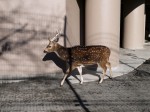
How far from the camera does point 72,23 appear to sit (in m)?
13.2

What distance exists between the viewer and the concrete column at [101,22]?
12.3 meters

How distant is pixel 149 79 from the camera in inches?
Answer: 444

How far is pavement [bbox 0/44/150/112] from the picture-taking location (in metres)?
8.23

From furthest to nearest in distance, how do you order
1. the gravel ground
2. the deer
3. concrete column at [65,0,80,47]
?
concrete column at [65,0,80,47], the deer, the gravel ground

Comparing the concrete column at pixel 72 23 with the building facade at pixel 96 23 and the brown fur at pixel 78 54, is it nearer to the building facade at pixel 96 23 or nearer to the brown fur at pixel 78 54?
the building facade at pixel 96 23

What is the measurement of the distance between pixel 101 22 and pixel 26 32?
2800mm

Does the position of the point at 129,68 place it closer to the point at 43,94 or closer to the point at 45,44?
the point at 45,44

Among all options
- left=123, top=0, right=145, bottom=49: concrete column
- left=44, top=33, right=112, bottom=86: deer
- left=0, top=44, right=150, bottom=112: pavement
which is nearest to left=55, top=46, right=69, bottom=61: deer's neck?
left=44, top=33, right=112, bottom=86: deer

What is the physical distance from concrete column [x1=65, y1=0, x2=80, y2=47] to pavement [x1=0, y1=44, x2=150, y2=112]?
5.22 feet

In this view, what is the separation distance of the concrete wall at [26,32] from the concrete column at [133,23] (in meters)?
8.20

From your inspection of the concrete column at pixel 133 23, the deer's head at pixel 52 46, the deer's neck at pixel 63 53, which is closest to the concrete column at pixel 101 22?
the deer's neck at pixel 63 53

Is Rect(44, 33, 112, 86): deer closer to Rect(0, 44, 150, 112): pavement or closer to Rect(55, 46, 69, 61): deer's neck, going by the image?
Rect(55, 46, 69, 61): deer's neck

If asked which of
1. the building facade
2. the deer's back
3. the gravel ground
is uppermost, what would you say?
the building facade

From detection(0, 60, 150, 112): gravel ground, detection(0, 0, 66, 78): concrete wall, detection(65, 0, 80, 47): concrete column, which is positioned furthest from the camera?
detection(65, 0, 80, 47): concrete column
